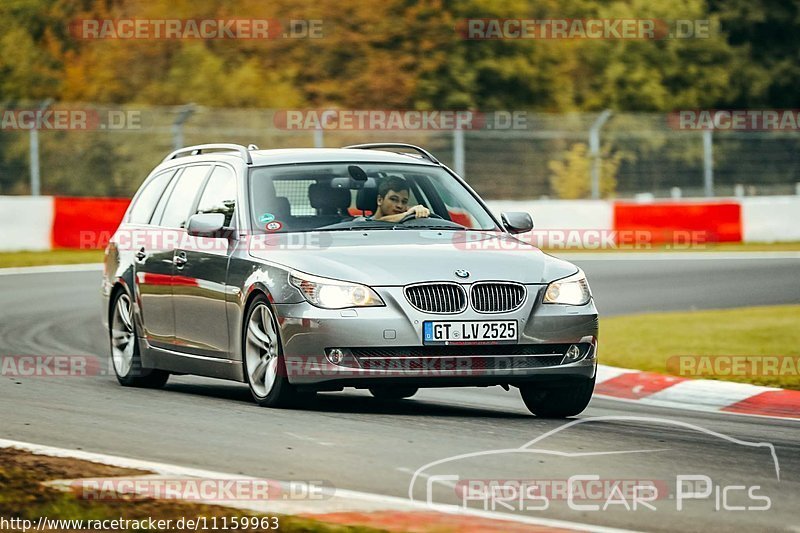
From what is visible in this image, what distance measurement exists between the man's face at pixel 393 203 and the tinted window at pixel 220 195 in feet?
3.10

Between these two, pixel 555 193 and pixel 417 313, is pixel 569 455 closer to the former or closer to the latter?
pixel 417 313

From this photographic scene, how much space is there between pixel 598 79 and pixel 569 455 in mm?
50481

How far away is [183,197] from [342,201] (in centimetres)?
156

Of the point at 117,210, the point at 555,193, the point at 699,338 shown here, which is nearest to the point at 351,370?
the point at 699,338

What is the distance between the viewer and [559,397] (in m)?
9.98

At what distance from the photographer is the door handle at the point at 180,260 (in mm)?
10898

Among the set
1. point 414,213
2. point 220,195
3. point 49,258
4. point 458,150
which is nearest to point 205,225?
point 220,195

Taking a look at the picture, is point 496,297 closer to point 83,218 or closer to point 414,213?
point 414,213

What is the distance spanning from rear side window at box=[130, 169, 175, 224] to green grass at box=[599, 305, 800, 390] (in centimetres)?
401

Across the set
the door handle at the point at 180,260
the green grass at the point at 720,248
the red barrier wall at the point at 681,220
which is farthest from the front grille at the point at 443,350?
the red barrier wall at the point at 681,220

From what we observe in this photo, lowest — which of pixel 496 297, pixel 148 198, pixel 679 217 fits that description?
pixel 679 217

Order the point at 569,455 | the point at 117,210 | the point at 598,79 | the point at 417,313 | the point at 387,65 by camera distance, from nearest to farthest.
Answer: the point at 569,455 < the point at 417,313 < the point at 117,210 < the point at 387,65 < the point at 598,79

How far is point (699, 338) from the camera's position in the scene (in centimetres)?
1521

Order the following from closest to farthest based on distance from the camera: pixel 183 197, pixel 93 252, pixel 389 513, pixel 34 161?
1. pixel 389 513
2. pixel 183 197
3. pixel 93 252
4. pixel 34 161
